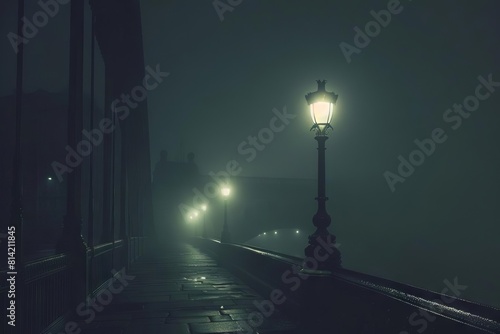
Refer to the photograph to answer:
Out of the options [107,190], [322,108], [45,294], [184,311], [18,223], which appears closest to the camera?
[18,223]

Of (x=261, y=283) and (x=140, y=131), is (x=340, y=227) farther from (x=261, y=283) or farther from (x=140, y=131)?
(x=261, y=283)

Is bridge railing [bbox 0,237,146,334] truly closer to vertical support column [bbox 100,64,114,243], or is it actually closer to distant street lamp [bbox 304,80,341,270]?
distant street lamp [bbox 304,80,341,270]

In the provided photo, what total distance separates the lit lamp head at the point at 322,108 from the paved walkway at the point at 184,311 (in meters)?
2.98

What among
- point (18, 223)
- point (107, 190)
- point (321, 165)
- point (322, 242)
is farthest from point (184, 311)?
point (107, 190)

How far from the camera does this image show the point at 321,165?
730cm

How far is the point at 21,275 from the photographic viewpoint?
487cm

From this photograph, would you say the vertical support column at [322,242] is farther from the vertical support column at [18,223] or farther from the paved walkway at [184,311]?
the vertical support column at [18,223]

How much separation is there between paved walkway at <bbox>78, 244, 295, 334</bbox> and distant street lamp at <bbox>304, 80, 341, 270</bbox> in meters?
1.22

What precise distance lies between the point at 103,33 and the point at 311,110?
7.25 metres

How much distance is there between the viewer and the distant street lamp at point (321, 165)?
7000 mm

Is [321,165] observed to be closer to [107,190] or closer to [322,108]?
[322,108]

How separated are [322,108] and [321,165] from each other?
836 mm

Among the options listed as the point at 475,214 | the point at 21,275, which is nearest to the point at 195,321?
the point at 21,275

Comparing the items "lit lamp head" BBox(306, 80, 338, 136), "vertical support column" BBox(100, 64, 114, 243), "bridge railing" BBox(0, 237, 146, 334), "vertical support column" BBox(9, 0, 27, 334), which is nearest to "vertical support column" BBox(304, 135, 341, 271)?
"lit lamp head" BBox(306, 80, 338, 136)
